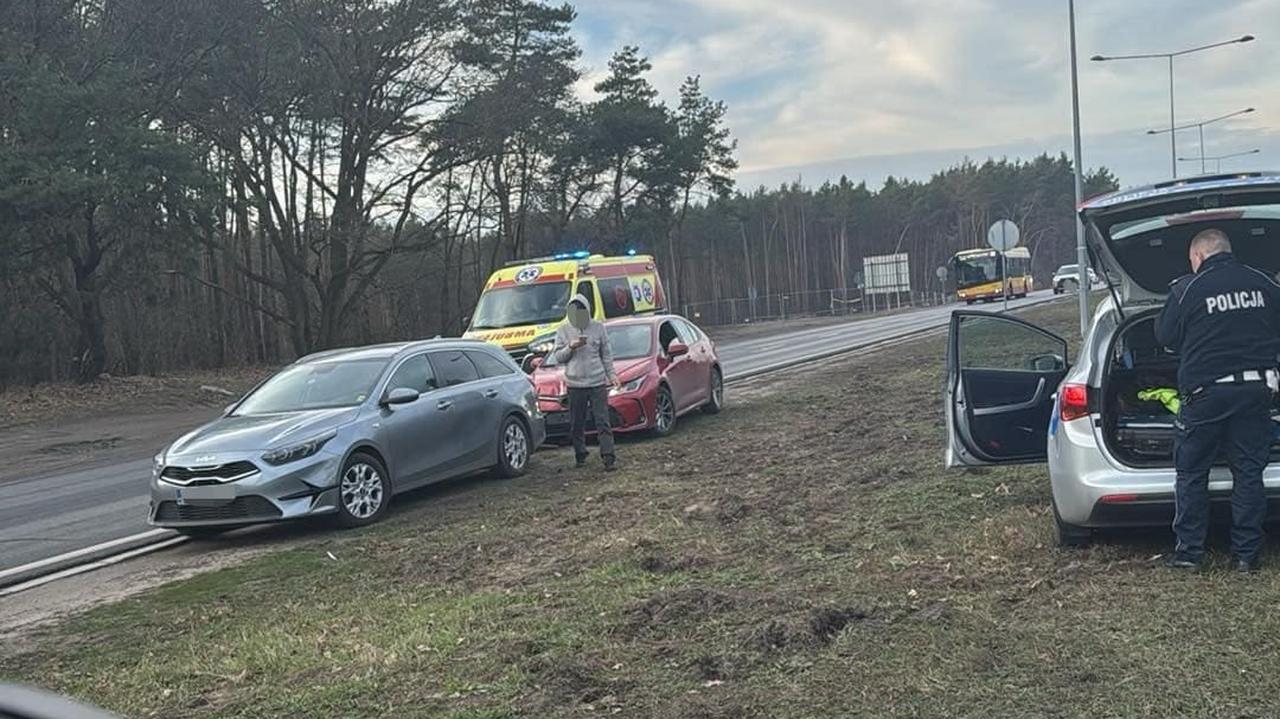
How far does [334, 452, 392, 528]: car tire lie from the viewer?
9.44 meters

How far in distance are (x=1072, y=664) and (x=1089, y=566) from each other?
5.37 ft

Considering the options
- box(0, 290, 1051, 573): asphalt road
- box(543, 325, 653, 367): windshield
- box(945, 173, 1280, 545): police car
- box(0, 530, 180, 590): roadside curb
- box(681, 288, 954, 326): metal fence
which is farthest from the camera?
box(681, 288, 954, 326): metal fence

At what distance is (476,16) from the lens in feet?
119

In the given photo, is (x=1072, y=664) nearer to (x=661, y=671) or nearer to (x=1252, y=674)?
(x=1252, y=674)

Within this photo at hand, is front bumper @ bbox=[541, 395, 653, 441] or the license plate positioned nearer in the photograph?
the license plate

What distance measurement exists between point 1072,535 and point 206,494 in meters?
6.39

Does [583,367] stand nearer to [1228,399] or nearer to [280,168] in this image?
[1228,399]

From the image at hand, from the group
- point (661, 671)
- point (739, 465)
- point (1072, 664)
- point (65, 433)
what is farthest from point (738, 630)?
point (65, 433)

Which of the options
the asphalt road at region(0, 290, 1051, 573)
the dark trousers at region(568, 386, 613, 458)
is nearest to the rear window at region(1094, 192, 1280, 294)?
the dark trousers at region(568, 386, 613, 458)

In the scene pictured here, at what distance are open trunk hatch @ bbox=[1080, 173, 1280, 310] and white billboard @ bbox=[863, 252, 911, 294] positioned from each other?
6755cm

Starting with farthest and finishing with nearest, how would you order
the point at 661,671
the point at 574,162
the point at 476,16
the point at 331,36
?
the point at 574,162
the point at 476,16
the point at 331,36
the point at 661,671

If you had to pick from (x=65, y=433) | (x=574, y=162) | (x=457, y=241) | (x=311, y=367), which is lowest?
(x=65, y=433)

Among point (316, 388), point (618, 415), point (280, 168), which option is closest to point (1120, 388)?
point (316, 388)

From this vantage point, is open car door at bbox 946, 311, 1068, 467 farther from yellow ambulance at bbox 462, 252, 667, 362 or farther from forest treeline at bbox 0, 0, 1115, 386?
forest treeline at bbox 0, 0, 1115, 386
